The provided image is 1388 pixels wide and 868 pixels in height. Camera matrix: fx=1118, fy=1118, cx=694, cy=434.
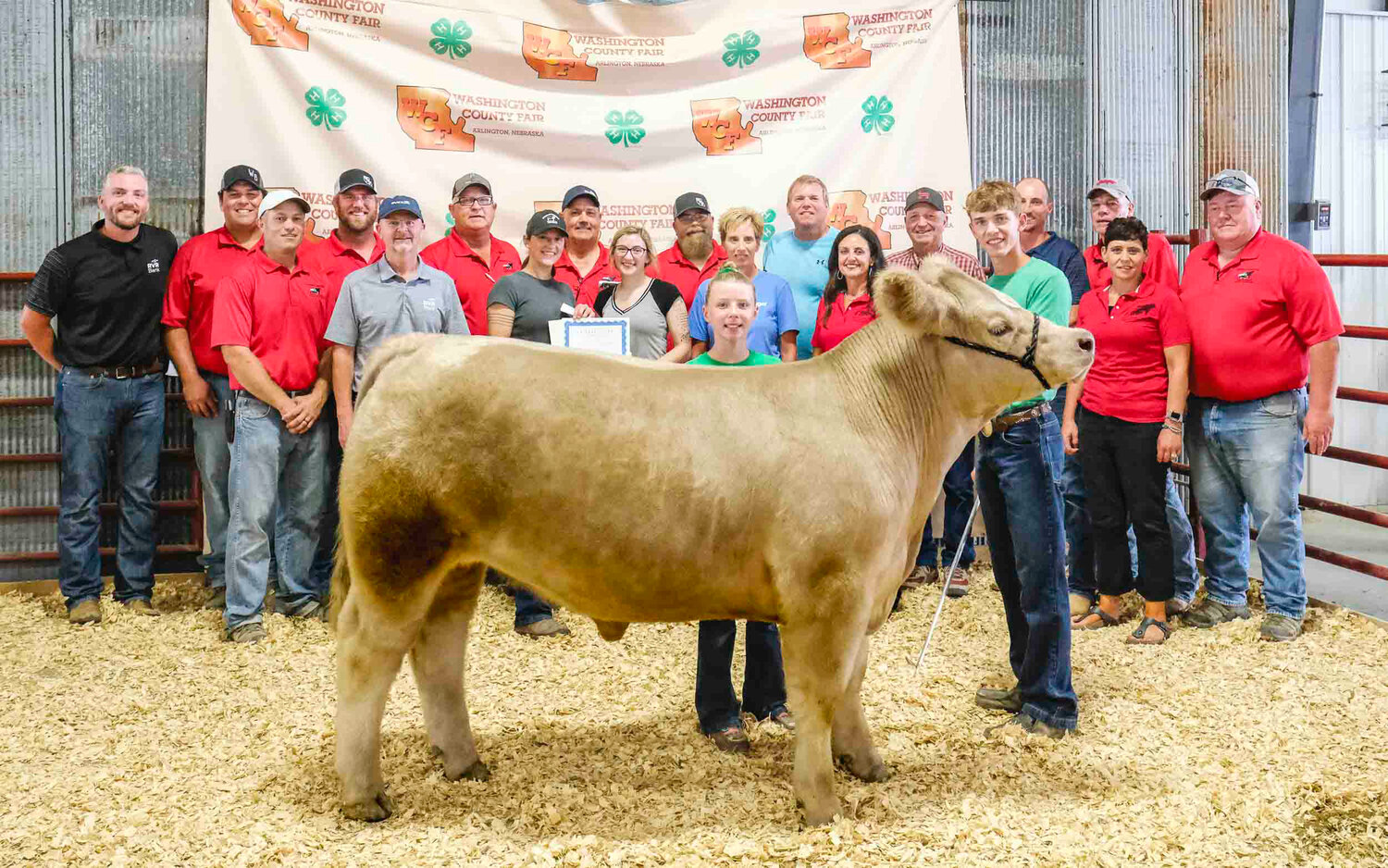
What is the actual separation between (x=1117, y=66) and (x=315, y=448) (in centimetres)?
588

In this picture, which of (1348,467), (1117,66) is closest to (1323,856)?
(1117,66)

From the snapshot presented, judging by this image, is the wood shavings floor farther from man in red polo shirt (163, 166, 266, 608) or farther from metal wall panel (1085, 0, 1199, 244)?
metal wall panel (1085, 0, 1199, 244)

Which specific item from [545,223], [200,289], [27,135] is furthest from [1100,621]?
[27,135]

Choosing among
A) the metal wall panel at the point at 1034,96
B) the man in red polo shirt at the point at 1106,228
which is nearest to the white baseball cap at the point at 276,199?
the man in red polo shirt at the point at 1106,228

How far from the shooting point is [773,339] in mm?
5816

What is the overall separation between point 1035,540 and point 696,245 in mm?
3018

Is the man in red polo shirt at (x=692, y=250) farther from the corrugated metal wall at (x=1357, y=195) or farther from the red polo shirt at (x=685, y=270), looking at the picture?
the corrugated metal wall at (x=1357, y=195)

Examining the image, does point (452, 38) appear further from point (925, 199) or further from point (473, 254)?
point (925, 199)

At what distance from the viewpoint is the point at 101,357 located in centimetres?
614

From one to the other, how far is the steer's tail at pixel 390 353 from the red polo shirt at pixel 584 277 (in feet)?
8.62

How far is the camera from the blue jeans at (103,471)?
6164 mm

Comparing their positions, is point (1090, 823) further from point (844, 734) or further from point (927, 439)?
point (927, 439)

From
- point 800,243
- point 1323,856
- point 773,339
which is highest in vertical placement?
point 800,243

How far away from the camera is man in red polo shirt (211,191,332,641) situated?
5.83 meters
